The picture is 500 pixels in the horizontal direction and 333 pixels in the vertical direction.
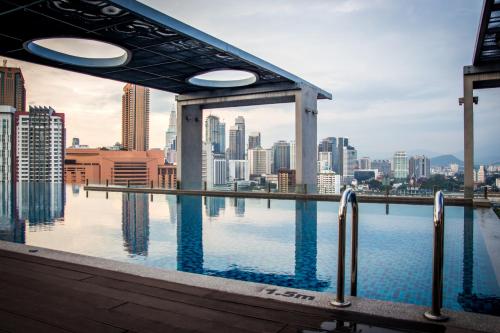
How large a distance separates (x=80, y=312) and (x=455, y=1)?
18638mm

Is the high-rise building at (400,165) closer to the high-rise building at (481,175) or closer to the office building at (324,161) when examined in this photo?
the high-rise building at (481,175)

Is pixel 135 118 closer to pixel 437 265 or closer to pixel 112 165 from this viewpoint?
pixel 112 165

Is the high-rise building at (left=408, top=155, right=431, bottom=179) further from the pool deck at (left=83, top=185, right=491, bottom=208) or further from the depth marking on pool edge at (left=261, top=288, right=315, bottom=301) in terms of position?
the depth marking on pool edge at (left=261, top=288, right=315, bottom=301)

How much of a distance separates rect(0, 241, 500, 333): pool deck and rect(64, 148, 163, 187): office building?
93.7m

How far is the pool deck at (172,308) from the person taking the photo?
2939 mm

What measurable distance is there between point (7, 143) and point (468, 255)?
10461cm

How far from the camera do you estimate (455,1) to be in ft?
55.6

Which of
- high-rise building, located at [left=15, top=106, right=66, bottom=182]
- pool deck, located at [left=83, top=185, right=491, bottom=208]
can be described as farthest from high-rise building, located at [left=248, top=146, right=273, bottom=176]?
high-rise building, located at [left=15, top=106, right=66, bottom=182]

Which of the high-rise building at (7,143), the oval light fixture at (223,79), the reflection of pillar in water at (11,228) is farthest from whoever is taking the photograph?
the high-rise building at (7,143)

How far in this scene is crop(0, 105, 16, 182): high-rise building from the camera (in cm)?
9238

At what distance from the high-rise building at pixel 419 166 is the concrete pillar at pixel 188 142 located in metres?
13.0

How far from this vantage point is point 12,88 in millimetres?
158500

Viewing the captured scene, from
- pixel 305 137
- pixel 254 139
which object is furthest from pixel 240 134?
pixel 305 137

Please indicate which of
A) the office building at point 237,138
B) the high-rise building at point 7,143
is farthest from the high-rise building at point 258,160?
the high-rise building at point 7,143
